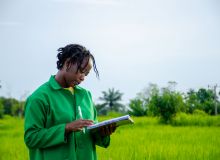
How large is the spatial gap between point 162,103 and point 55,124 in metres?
11.6

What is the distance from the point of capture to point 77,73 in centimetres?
206

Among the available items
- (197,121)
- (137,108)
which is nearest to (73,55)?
(197,121)

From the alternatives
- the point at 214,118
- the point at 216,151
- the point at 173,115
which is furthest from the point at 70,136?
the point at 173,115

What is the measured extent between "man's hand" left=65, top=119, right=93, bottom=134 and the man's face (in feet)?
0.67

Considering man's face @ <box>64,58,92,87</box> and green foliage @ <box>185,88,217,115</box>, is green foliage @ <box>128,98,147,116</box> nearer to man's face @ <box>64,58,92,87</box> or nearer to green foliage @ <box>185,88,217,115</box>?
green foliage @ <box>185,88,217,115</box>

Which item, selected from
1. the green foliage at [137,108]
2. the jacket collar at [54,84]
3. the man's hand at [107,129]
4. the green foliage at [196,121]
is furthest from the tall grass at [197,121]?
the jacket collar at [54,84]

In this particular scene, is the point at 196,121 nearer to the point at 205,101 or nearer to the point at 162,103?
the point at 162,103

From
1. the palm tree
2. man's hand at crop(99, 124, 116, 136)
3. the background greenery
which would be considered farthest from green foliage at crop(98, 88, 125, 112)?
man's hand at crop(99, 124, 116, 136)

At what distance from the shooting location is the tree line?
13484 mm

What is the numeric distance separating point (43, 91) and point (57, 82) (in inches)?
3.5

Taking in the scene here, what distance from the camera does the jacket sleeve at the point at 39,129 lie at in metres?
2.04

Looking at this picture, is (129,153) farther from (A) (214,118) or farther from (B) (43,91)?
(A) (214,118)

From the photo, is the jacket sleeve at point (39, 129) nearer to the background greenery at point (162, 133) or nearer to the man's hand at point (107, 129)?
the man's hand at point (107, 129)

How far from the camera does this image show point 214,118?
471 inches
